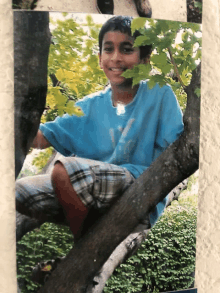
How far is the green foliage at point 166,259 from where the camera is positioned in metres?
2.28

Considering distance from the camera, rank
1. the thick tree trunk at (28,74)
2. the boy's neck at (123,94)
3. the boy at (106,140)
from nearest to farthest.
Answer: the thick tree trunk at (28,74) → the boy at (106,140) → the boy's neck at (123,94)

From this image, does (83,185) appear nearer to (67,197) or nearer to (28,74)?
(67,197)

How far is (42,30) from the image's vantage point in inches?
81.4

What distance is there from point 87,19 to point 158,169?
1095 millimetres

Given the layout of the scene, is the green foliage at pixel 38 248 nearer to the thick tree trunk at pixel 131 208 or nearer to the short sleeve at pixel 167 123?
the thick tree trunk at pixel 131 208

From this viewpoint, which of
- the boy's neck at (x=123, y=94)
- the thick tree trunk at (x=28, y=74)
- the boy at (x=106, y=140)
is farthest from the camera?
the boy's neck at (x=123, y=94)

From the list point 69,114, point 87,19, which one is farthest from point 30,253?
point 87,19

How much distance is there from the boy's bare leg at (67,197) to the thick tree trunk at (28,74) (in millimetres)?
239

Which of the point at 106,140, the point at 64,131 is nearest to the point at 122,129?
the point at 106,140

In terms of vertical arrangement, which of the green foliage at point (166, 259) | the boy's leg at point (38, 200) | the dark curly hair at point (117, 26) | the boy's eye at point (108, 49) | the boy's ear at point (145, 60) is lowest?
the green foliage at point (166, 259)

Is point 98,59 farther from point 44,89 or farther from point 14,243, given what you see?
point 14,243

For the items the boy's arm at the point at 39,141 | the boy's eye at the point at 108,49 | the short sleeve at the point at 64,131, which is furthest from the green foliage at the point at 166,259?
the boy's eye at the point at 108,49

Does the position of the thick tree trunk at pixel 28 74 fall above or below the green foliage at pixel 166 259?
above

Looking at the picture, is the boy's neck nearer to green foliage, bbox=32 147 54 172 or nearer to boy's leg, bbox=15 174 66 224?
green foliage, bbox=32 147 54 172
